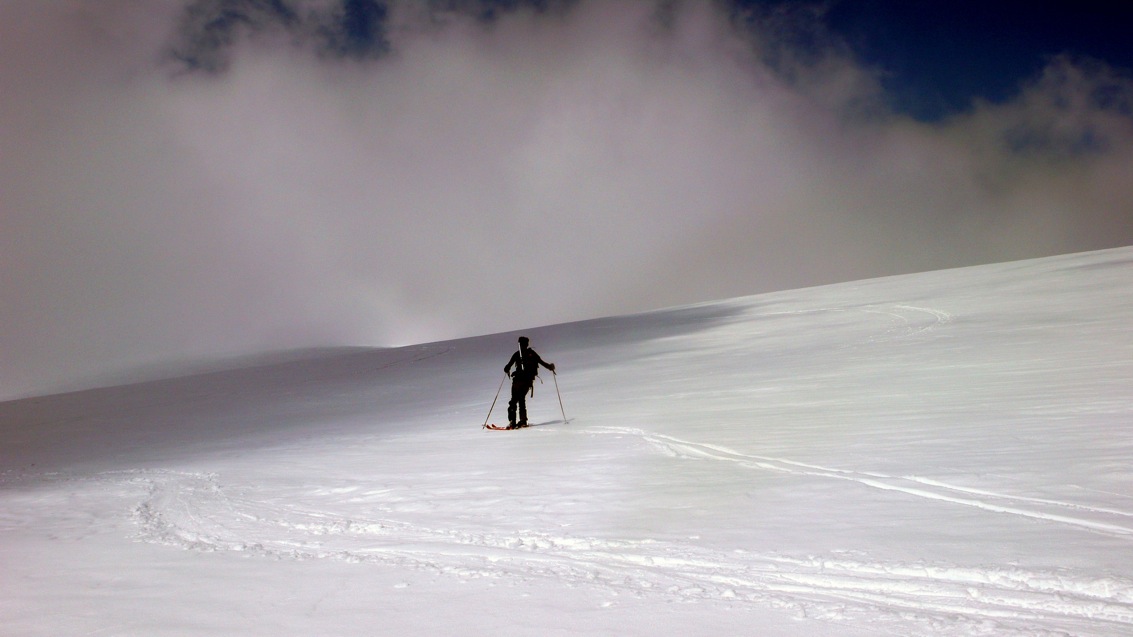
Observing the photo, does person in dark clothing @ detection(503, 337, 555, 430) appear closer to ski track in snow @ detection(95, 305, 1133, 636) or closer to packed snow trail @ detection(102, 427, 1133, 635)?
ski track in snow @ detection(95, 305, 1133, 636)

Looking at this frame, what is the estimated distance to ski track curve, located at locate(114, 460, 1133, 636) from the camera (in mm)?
4598

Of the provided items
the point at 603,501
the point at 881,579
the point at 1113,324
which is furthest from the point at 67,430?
the point at 1113,324

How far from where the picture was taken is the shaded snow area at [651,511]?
201 inches

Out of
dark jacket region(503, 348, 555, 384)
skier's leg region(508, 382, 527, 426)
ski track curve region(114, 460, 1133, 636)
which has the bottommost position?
ski track curve region(114, 460, 1133, 636)

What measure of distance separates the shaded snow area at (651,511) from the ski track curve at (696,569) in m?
0.03

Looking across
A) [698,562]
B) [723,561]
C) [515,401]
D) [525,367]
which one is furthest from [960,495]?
[525,367]

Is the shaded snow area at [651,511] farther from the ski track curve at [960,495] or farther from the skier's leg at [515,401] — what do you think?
the skier's leg at [515,401]

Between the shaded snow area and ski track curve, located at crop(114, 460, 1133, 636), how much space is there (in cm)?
3

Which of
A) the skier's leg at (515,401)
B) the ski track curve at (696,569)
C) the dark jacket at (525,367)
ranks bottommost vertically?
the ski track curve at (696,569)

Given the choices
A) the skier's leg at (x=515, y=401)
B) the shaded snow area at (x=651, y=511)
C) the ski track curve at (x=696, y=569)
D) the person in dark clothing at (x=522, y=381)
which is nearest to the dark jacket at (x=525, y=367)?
the person in dark clothing at (x=522, y=381)

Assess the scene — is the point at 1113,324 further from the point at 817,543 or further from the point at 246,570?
the point at 246,570

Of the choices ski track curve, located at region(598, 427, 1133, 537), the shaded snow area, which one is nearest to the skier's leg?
the shaded snow area

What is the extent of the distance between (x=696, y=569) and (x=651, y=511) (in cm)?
188

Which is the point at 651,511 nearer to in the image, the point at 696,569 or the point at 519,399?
the point at 696,569
